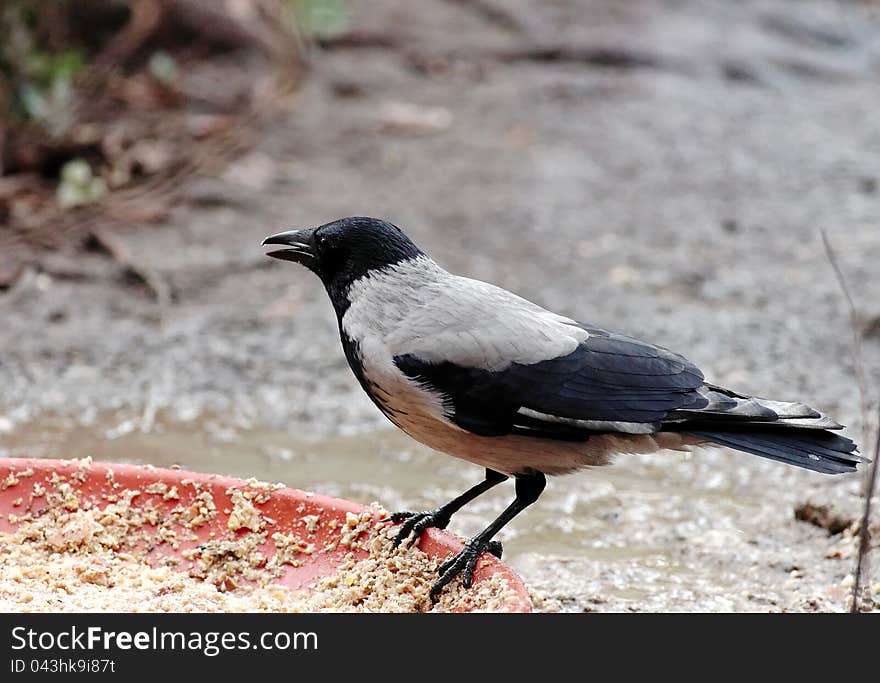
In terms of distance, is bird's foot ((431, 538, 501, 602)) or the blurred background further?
the blurred background

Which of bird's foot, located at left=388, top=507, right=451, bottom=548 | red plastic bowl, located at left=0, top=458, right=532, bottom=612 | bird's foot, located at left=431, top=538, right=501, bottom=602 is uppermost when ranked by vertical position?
bird's foot, located at left=431, top=538, right=501, bottom=602

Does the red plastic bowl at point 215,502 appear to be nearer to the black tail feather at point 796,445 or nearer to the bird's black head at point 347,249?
the bird's black head at point 347,249

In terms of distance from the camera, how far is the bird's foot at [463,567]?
3.22 m

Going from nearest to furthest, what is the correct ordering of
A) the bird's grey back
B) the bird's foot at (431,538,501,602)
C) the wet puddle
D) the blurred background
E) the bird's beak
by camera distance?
the bird's foot at (431,538,501,602) < the bird's grey back < the bird's beak < the wet puddle < the blurred background

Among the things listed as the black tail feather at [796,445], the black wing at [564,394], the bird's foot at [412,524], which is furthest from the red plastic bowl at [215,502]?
the black tail feather at [796,445]

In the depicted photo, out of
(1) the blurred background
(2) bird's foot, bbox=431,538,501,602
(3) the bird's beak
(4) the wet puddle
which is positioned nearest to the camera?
(2) bird's foot, bbox=431,538,501,602

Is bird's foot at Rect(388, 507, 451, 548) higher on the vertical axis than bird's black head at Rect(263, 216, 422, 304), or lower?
lower

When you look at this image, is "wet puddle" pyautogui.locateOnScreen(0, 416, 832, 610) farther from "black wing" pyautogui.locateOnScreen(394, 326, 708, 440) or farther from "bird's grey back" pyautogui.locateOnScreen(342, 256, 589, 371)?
"bird's grey back" pyautogui.locateOnScreen(342, 256, 589, 371)

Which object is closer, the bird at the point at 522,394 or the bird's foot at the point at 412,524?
the bird at the point at 522,394

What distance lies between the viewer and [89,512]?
3.50 metres

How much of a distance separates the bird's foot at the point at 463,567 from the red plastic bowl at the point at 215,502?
0.28ft

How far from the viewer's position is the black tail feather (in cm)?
325

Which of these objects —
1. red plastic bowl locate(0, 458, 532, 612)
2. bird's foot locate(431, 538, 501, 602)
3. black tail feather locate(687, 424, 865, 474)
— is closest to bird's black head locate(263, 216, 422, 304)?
red plastic bowl locate(0, 458, 532, 612)

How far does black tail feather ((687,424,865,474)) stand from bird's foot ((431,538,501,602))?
66cm
